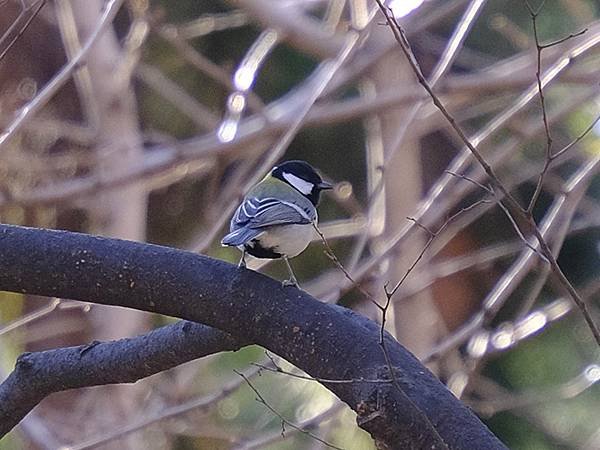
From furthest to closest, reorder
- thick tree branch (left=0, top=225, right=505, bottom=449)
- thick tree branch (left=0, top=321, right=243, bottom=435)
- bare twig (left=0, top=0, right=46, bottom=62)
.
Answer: bare twig (left=0, top=0, right=46, bottom=62) < thick tree branch (left=0, top=321, right=243, bottom=435) < thick tree branch (left=0, top=225, right=505, bottom=449)

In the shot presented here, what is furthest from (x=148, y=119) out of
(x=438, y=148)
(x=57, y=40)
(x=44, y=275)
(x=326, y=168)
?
(x=44, y=275)

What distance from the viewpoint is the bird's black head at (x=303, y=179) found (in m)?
3.20

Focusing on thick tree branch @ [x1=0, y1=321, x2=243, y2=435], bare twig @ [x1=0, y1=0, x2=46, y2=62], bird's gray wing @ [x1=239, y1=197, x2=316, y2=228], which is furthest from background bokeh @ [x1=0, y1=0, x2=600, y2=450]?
thick tree branch @ [x1=0, y1=321, x2=243, y2=435]

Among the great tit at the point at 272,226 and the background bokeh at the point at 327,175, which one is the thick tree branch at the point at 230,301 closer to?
the great tit at the point at 272,226

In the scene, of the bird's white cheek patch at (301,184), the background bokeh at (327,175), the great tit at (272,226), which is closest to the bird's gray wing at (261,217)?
the great tit at (272,226)

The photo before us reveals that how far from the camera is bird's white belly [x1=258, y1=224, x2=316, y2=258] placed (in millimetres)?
2676

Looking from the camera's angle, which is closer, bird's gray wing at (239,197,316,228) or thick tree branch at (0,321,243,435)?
thick tree branch at (0,321,243,435)

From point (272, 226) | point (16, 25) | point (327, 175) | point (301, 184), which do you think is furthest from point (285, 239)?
point (327, 175)

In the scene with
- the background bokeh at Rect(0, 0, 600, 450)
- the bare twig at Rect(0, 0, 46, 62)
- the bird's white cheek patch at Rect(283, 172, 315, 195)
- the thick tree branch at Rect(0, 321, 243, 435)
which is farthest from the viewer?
the background bokeh at Rect(0, 0, 600, 450)

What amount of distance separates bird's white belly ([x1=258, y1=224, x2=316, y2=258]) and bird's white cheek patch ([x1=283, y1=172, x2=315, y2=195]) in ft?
1.56

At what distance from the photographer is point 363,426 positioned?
1879 millimetres

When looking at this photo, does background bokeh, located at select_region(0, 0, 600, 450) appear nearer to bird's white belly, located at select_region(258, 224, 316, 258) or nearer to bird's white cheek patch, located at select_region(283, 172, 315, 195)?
bird's white cheek patch, located at select_region(283, 172, 315, 195)

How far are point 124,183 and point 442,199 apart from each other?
1252 millimetres

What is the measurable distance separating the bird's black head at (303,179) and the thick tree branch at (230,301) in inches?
41.5
